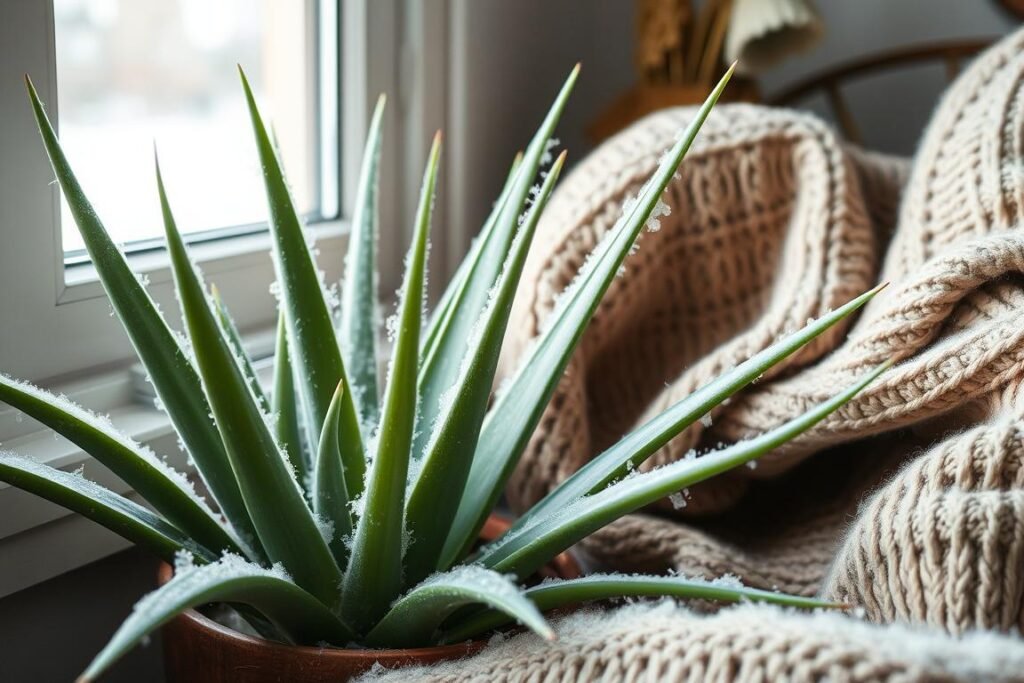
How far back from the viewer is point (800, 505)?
0.91 meters

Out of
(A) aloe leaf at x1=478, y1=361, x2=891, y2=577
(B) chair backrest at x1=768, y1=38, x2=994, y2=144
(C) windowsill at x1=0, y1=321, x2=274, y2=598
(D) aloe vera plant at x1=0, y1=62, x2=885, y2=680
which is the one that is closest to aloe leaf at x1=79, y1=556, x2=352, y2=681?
(D) aloe vera plant at x1=0, y1=62, x2=885, y2=680

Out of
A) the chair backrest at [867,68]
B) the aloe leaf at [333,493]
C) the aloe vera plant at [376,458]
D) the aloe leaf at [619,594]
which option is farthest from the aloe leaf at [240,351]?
the chair backrest at [867,68]

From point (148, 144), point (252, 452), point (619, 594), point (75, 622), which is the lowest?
point (75, 622)

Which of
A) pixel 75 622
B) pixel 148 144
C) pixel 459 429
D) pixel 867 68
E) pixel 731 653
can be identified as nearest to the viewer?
pixel 731 653

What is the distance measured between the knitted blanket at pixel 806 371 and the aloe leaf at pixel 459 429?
3.4 inches

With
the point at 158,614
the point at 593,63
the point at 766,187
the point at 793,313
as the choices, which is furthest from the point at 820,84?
the point at 158,614

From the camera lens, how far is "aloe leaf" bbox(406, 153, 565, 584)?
1.87 feet

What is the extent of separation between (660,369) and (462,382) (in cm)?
41

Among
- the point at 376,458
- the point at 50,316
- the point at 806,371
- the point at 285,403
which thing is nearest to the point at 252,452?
the point at 376,458

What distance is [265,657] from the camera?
59 cm

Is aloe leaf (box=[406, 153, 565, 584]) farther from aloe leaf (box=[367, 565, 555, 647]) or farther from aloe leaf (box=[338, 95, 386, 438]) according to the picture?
aloe leaf (box=[338, 95, 386, 438])

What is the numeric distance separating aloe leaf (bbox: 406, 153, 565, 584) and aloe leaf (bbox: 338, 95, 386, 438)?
0.17 meters

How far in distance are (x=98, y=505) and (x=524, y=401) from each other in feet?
0.89

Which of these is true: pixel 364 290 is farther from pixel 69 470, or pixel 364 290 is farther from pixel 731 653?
pixel 731 653
